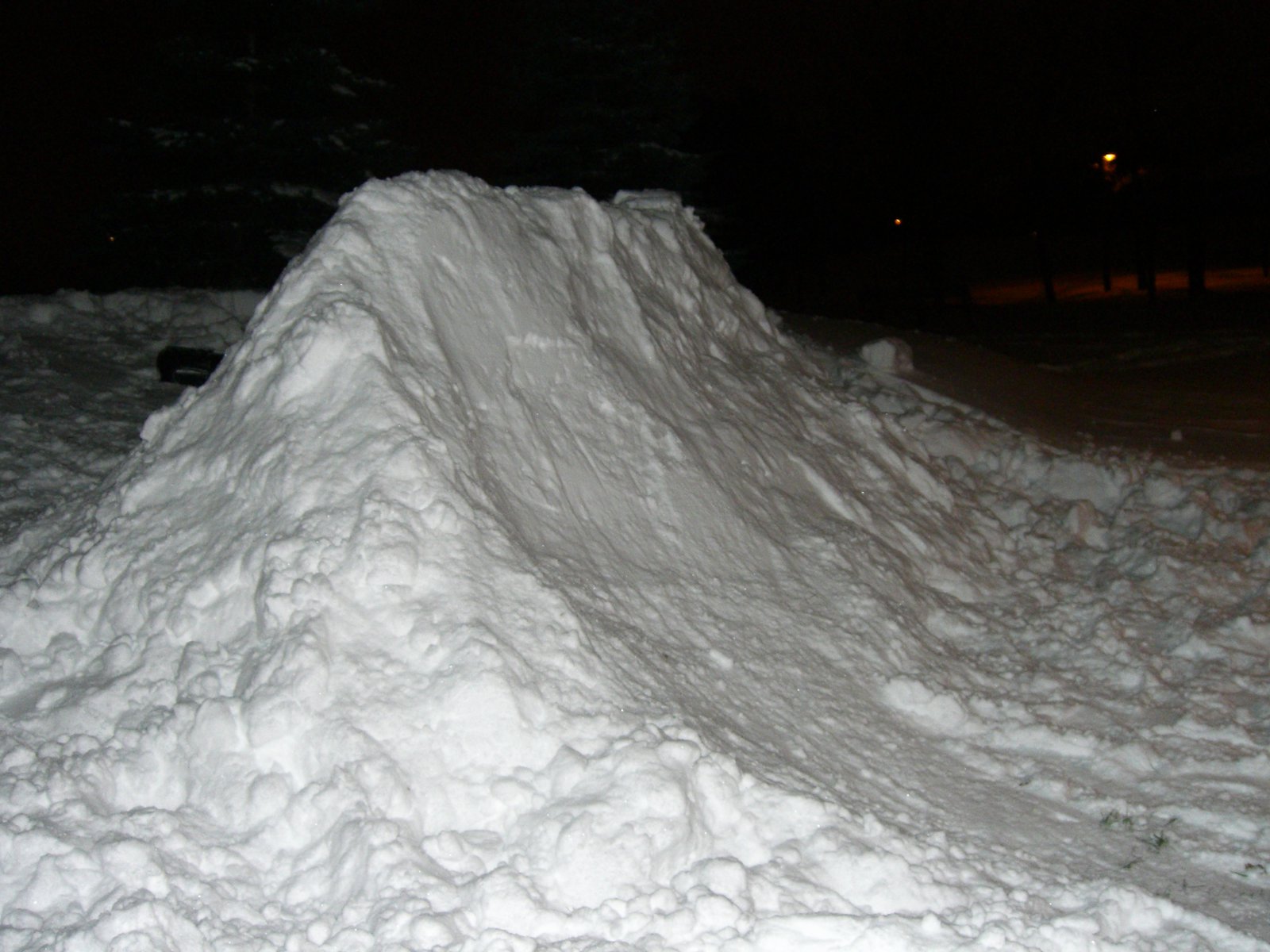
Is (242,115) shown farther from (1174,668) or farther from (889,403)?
(1174,668)

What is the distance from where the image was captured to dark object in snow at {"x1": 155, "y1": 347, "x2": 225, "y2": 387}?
1145cm

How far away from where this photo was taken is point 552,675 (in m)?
4.65

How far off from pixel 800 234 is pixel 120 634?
37.8 metres

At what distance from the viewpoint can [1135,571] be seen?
810 cm

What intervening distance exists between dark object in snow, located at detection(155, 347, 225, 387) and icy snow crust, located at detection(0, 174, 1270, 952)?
17.2 feet

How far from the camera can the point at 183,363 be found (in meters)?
11.6

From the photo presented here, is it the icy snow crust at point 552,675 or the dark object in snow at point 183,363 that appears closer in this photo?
the icy snow crust at point 552,675

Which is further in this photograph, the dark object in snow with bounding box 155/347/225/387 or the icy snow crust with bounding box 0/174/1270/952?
the dark object in snow with bounding box 155/347/225/387

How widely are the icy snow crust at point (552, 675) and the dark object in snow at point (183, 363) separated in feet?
17.2

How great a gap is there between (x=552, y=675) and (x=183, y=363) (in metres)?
8.64

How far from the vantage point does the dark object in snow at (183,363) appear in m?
11.4

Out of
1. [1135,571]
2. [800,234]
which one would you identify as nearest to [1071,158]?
[800,234]

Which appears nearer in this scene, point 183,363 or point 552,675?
point 552,675

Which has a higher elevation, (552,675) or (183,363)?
(183,363)
